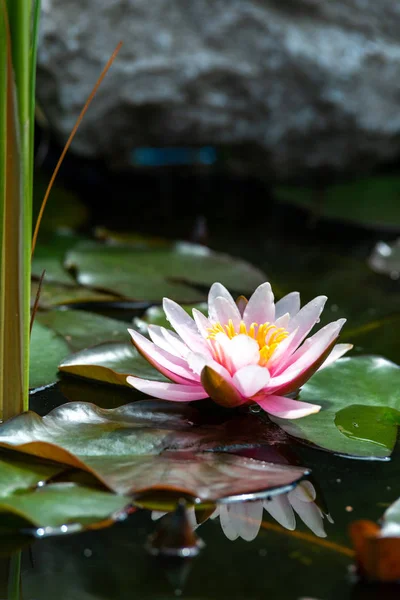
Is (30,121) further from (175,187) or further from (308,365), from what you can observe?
(175,187)

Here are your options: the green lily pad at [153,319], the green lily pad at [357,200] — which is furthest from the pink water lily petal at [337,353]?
the green lily pad at [357,200]

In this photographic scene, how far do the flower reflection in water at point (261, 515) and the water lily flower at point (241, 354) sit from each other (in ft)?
0.37

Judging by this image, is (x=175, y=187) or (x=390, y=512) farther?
(x=175, y=187)

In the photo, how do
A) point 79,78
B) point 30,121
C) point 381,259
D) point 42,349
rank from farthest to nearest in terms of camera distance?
point 79,78 < point 381,259 < point 42,349 < point 30,121

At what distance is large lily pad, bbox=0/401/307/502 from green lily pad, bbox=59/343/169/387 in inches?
3.7

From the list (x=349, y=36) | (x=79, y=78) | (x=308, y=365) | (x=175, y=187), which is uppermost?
(x=349, y=36)

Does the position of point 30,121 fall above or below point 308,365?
above

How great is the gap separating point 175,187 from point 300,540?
1.95m

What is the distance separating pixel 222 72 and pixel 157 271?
32.6 inches

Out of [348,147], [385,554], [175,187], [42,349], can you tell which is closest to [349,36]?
[348,147]

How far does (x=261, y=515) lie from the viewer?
0.75m

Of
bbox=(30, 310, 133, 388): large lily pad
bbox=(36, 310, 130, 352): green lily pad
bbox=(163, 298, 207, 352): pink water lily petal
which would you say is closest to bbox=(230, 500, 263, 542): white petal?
bbox=(163, 298, 207, 352): pink water lily petal

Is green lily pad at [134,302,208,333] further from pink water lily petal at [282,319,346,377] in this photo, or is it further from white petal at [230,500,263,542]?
white petal at [230,500,263,542]

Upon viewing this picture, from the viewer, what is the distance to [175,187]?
2564 mm
